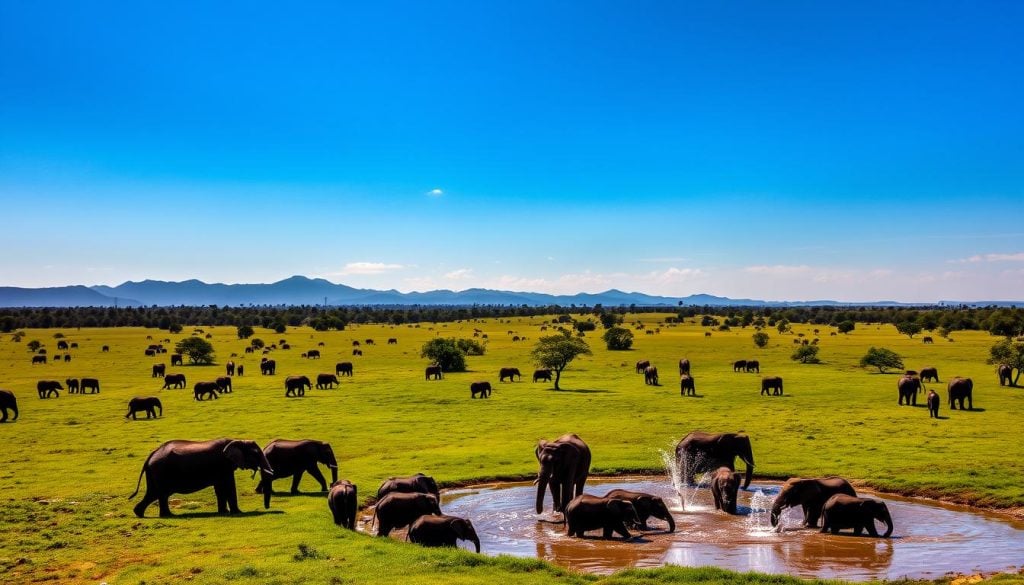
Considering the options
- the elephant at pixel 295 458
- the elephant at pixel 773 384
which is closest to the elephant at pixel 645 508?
the elephant at pixel 295 458

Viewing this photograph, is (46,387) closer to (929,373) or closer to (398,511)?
(398,511)

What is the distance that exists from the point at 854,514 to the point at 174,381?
177 ft

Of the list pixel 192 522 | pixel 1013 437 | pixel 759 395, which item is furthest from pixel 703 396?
pixel 192 522

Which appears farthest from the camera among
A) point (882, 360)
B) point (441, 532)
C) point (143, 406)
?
point (882, 360)

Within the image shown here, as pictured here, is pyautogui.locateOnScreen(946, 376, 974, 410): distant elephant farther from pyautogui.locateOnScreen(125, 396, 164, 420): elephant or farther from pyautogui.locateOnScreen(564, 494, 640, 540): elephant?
pyautogui.locateOnScreen(125, 396, 164, 420): elephant

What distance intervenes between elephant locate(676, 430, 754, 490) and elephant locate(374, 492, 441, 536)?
1130cm

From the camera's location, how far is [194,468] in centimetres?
1961

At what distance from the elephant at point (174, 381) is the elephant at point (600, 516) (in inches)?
1923

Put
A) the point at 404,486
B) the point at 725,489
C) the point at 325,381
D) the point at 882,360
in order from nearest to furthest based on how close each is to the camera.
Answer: the point at 404,486, the point at 725,489, the point at 325,381, the point at 882,360

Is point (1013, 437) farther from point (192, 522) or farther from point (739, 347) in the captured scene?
point (739, 347)

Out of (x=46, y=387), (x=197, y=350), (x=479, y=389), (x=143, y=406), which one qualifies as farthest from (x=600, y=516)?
(x=197, y=350)

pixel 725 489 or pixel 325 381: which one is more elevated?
pixel 725 489

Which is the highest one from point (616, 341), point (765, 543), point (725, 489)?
point (616, 341)

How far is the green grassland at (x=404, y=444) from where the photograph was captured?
1552 cm
